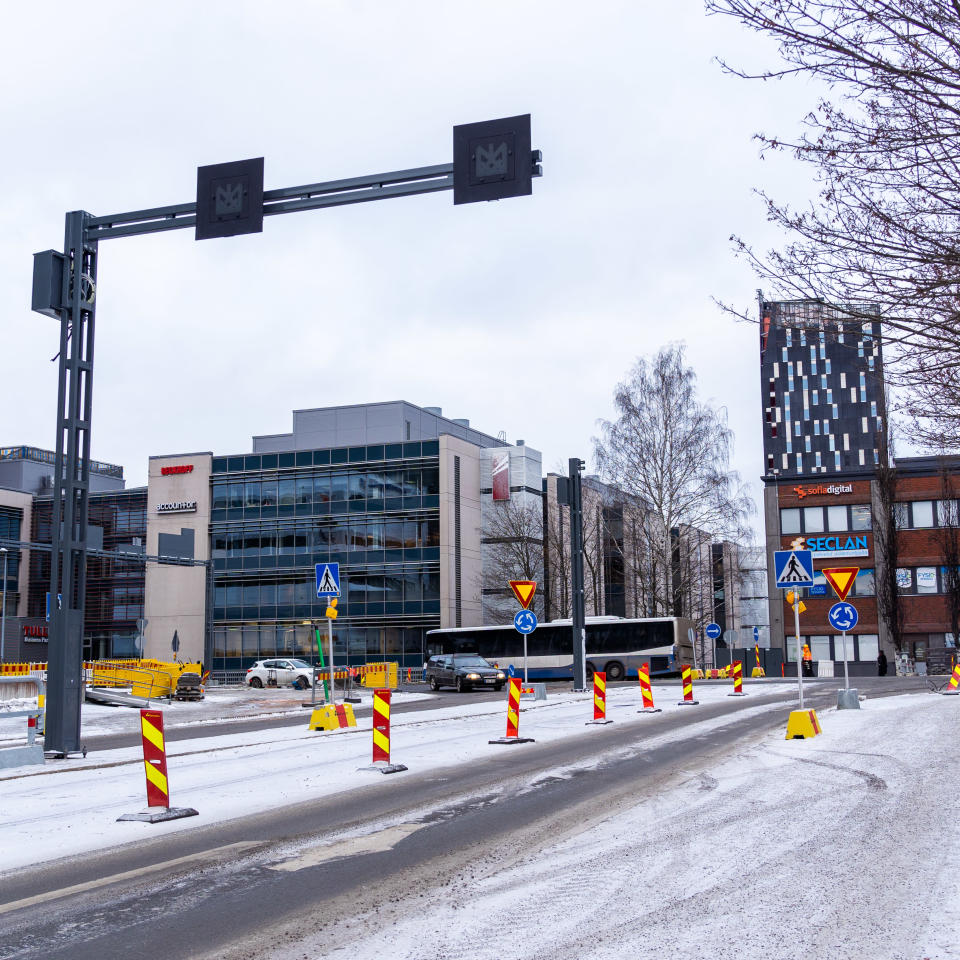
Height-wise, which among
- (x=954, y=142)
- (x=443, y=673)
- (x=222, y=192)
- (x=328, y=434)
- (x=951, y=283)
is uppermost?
(x=328, y=434)

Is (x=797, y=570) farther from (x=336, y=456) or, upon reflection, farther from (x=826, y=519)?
(x=336, y=456)

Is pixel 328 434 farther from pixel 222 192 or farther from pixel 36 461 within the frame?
pixel 222 192

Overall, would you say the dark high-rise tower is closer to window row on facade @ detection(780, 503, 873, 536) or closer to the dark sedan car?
window row on facade @ detection(780, 503, 873, 536)

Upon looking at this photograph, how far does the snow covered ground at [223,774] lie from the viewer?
30.9ft

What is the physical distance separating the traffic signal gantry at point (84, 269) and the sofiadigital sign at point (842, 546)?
52.9 meters

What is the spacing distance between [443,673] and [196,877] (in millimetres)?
36417

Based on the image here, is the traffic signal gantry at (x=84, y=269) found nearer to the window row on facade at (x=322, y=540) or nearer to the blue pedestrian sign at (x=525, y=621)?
the blue pedestrian sign at (x=525, y=621)

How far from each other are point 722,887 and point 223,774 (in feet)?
27.8

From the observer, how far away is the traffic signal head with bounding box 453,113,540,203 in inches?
491

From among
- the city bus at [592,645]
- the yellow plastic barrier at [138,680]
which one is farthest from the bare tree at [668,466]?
the yellow plastic barrier at [138,680]

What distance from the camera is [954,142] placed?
26.5 feet

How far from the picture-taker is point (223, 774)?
13.5 metres


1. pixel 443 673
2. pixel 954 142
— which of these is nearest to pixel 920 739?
pixel 954 142

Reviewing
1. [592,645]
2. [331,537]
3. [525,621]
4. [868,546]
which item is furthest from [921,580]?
[525,621]
